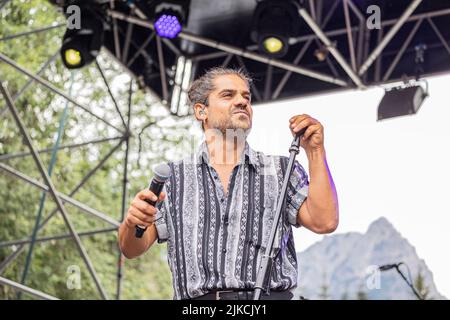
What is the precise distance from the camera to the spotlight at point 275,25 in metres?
5.70

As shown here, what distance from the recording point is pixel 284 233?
94.9 inches

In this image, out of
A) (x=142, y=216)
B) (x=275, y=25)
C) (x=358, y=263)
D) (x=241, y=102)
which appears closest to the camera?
(x=142, y=216)

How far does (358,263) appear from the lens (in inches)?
597

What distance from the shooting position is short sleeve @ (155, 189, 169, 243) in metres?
2.48

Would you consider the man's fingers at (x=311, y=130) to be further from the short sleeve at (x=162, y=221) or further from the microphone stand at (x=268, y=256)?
the short sleeve at (x=162, y=221)

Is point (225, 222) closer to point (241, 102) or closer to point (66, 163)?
point (241, 102)

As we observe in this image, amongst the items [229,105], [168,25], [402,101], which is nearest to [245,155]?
[229,105]

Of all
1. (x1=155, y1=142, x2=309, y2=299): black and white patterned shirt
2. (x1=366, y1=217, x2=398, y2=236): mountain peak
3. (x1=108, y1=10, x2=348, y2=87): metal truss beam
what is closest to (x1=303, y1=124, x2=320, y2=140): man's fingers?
(x1=155, y1=142, x2=309, y2=299): black and white patterned shirt

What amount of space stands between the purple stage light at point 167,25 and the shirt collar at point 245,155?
3563mm

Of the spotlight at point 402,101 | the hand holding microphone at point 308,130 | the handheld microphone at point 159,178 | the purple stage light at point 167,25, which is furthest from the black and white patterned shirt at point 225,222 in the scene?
the spotlight at point 402,101

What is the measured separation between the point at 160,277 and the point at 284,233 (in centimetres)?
1245

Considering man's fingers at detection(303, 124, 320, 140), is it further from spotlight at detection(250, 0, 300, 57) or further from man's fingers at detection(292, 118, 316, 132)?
spotlight at detection(250, 0, 300, 57)

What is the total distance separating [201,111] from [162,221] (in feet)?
1.37
